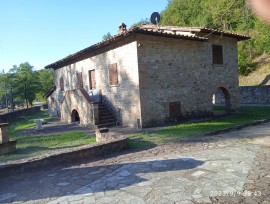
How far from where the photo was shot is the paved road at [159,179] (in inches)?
181

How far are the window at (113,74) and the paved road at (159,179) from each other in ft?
22.6

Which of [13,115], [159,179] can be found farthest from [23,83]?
[159,179]

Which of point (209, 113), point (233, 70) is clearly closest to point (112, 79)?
point (209, 113)

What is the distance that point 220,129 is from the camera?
10.4 metres

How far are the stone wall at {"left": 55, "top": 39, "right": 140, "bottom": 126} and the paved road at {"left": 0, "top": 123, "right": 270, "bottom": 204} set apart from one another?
5.34 m

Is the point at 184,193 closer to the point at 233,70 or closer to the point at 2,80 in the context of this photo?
the point at 233,70

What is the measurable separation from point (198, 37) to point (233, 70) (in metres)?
4.23

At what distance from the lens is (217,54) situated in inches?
619

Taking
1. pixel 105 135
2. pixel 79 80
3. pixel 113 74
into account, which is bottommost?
pixel 105 135

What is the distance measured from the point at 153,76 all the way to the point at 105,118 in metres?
3.65

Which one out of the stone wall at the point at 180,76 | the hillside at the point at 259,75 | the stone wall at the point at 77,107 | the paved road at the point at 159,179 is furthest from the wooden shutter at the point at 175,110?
the hillside at the point at 259,75

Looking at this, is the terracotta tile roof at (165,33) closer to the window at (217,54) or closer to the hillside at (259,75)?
the window at (217,54)

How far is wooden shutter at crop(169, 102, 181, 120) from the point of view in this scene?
1336cm

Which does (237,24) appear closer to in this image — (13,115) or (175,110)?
(175,110)
